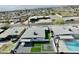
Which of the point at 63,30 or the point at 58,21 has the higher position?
the point at 58,21

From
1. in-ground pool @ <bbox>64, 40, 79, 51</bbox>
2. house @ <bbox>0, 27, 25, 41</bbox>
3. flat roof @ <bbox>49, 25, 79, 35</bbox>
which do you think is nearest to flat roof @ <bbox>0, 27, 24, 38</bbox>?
house @ <bbox>0, 27, 25, 41</bbox>

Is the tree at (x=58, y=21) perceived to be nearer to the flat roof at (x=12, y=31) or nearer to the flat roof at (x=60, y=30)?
the flat roof at (x=60, y=30)

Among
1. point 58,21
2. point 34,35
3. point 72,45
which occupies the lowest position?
point 72,45

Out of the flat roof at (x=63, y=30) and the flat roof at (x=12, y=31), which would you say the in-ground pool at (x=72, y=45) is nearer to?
the flat roof at (x=63, y=30)

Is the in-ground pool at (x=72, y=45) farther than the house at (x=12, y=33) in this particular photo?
No

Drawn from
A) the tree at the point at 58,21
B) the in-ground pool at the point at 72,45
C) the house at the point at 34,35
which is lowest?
the in-ground pool at the point at 72,45

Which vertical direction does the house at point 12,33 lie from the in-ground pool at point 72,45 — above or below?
above

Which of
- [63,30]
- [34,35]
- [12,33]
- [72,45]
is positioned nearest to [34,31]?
[34,35]

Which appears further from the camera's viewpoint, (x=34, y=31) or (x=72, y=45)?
(x=34, y=31)

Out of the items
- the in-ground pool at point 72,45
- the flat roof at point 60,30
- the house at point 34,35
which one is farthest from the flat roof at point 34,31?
the in-ground pool at point 72,45

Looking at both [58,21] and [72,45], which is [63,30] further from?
[72,45]
